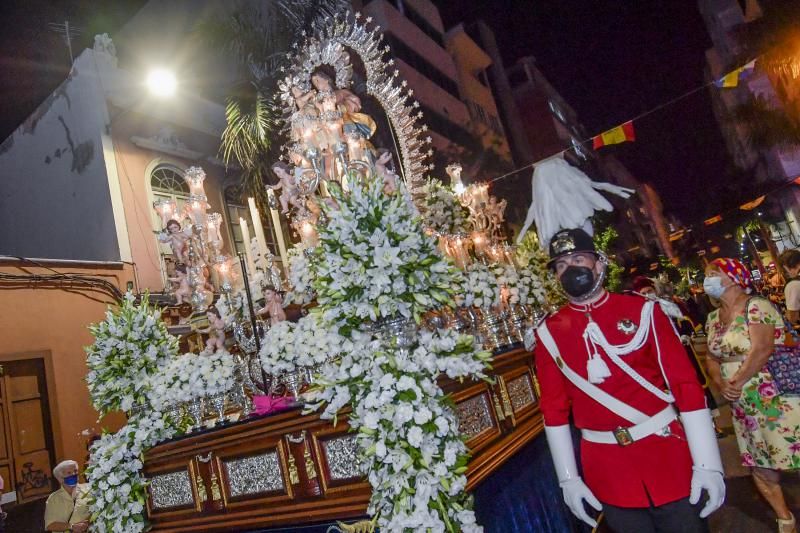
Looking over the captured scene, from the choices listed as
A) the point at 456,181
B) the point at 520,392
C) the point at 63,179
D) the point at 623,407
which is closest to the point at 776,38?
the point at 456,181

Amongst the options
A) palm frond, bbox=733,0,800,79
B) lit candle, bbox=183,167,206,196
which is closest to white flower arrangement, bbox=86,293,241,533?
lit candle, bbox=183,167,206,196

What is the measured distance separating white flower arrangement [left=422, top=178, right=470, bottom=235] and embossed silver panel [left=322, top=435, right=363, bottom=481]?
12.6 ft

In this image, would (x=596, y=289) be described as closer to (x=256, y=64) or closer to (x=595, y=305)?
(x=595, y=305)

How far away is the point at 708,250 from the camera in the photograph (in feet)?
43.6

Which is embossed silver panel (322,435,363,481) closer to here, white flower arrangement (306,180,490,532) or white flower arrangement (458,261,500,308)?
white flower arrangement (306,180,490,532)

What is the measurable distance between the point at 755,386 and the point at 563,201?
1769 millimetres

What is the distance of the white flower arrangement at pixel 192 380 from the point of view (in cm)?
367

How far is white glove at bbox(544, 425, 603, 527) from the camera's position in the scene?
81.4 inches

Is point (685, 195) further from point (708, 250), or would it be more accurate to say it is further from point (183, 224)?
point (183, 224)

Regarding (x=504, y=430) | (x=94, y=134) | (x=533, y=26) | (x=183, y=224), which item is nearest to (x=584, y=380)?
(x=504, y=430)

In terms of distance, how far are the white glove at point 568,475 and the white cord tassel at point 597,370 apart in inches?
10.3

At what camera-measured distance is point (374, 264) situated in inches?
100

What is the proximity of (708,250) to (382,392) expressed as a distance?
13.7 meters

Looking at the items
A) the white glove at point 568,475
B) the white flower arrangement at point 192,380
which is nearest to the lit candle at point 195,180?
the white flower arrangement at point 192,380
